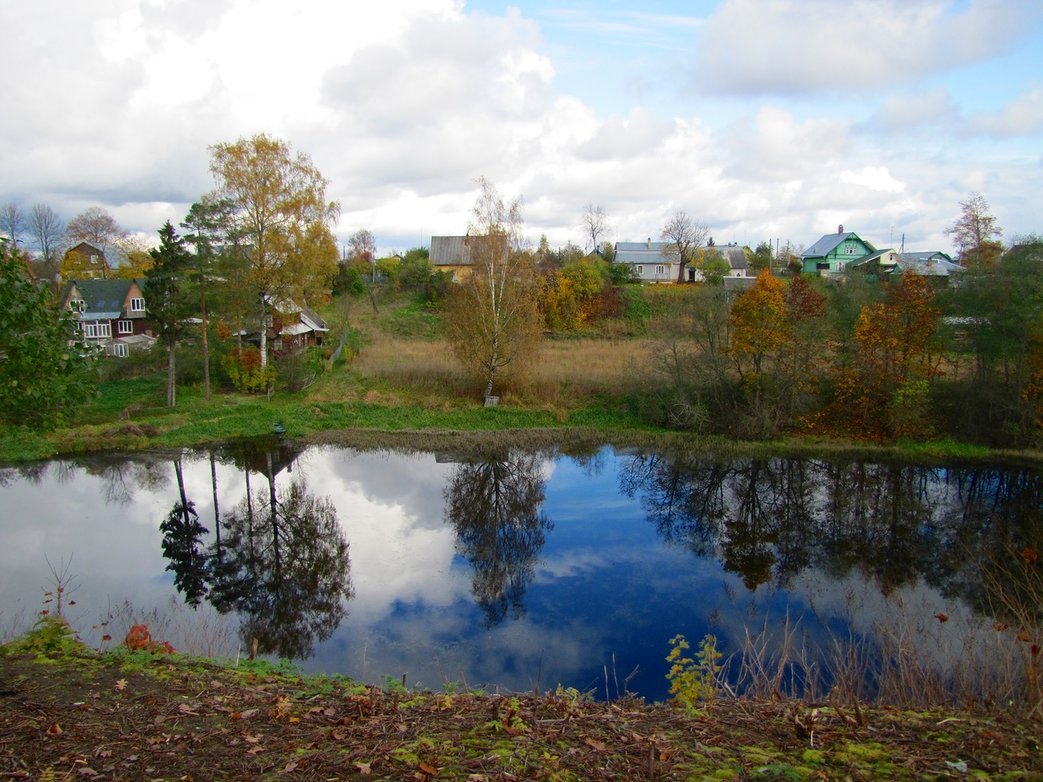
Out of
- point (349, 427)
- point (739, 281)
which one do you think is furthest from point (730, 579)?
point (739, 281)

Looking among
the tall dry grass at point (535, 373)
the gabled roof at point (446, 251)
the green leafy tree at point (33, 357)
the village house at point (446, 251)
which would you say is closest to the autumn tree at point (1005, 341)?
the tall dry grass at point (535, 373)

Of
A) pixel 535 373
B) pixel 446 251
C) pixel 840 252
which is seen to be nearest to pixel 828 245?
pixel 840 252

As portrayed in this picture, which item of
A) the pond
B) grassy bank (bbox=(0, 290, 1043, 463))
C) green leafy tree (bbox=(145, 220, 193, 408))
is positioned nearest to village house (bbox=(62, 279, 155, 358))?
grassy bank (bbox=(0, 290, 1043, 463))

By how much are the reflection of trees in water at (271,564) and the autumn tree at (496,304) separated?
1047 cm

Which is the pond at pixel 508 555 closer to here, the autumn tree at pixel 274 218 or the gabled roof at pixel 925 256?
the autumn tree at pixel 274 218

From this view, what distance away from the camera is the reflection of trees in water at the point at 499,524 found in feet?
42.1

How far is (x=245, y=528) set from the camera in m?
15.9

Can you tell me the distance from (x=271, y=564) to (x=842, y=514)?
43.3ft

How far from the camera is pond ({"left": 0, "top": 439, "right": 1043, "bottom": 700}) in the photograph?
1067 centimetres

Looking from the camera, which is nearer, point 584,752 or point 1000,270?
point 584,752

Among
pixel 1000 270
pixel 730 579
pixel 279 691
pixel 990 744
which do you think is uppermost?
pixel 1000 270

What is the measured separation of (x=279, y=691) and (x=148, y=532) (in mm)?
11105

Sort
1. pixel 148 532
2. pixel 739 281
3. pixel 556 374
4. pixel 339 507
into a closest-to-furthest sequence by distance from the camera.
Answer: pixel 148 532
pixel 339 507
pixel 556 374
pixel 739 281

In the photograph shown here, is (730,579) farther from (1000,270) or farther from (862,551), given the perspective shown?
(1000,270)
